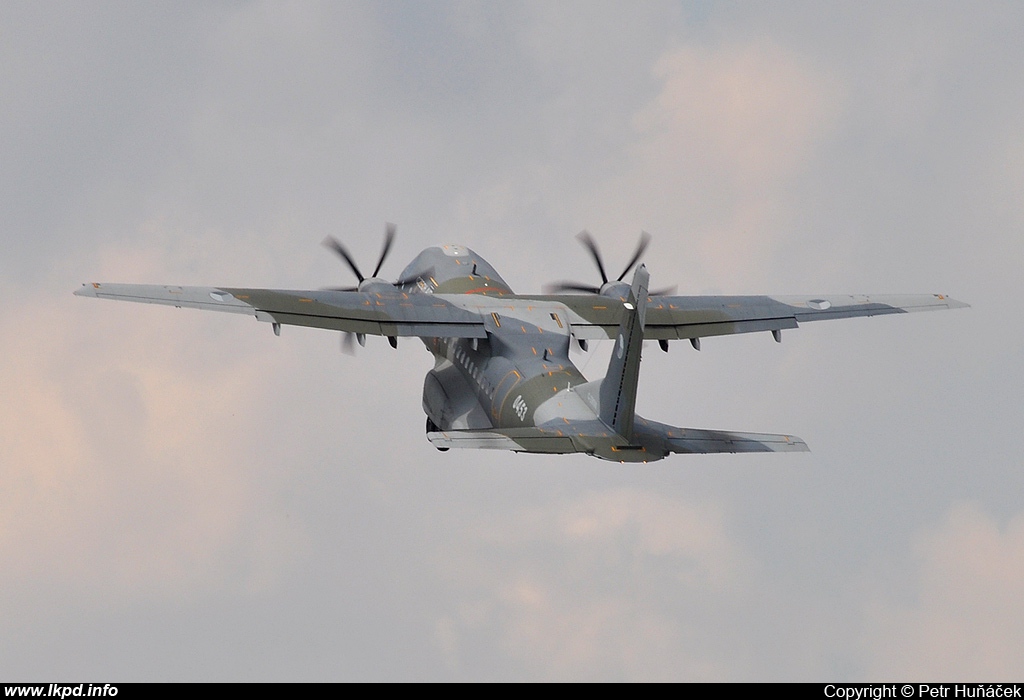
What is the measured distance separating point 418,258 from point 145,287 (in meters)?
9.77

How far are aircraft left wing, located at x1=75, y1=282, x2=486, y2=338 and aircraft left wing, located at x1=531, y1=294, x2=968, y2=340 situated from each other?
3.63 metres

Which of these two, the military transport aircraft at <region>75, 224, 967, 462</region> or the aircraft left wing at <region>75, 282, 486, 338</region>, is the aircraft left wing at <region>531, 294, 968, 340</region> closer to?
the military transport aircraft at <region>75, 224, 967, 462</region>

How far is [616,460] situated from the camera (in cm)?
3591

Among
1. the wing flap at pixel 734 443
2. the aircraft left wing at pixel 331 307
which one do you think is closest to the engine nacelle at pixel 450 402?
the aircraft left wing at pixel 331 307

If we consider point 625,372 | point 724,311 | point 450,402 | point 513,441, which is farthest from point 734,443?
point 450,402

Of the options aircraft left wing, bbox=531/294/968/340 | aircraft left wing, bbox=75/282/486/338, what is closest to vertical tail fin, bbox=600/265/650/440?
aircraft left wing, bbox=75/282/486/338

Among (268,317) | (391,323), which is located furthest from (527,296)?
(268,317)

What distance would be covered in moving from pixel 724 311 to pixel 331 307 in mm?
11746

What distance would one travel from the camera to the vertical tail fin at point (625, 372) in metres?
35.4

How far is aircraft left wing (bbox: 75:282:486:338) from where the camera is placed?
1596 inches

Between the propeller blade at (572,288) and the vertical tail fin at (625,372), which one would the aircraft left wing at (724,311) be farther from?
the vertical tail fin at (625,372)

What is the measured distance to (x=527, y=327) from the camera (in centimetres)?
4275

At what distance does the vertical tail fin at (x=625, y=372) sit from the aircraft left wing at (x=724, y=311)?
7142 millimetres

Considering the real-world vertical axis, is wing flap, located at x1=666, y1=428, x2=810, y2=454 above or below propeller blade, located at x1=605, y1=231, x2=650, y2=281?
below
